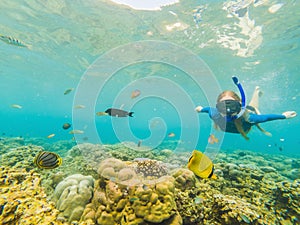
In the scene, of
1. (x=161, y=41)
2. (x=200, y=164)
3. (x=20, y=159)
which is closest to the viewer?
(x=200, y=164)

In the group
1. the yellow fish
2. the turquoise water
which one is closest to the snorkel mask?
the yellow fish

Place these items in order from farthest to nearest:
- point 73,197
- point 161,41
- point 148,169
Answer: point 161,41 < point 148,169 < point 73,197

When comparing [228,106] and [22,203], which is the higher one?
[228,106]

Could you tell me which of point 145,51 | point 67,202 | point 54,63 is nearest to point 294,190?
point 67,202

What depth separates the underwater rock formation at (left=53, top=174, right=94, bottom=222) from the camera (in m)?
3.72

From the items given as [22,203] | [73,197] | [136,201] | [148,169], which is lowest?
[73,197]

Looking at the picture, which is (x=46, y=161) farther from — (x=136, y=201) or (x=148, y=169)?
(x=148, y=169)

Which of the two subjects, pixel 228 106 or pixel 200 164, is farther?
pixel 228 106

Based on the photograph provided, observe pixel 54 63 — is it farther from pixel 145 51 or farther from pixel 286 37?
pixel 286 37

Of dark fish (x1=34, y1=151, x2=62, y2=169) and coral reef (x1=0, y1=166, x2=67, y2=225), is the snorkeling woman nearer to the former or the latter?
dark fish (x1=34, y1=151, x2=62, y2=169)

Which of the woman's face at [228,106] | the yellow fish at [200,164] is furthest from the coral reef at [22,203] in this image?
the woman's face at [228,106]

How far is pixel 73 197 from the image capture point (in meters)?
3.88

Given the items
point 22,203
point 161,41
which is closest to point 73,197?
point 22,203

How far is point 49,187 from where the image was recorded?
4992 millimetres
